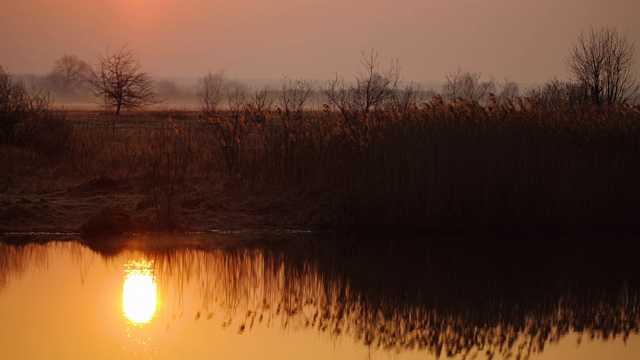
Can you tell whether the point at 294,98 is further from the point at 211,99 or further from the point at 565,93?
the point at 565,93

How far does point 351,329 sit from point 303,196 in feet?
23.5

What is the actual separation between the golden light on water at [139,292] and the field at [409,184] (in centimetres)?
270

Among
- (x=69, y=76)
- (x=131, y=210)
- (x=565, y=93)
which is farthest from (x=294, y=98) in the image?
(x=69, y=76)

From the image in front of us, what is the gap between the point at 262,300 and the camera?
11.8 meters

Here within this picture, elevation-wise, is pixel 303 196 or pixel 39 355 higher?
pixel 303 196

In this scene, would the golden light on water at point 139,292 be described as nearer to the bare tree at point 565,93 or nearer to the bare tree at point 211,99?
the bare tree at point 211,99

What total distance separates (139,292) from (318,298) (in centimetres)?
239

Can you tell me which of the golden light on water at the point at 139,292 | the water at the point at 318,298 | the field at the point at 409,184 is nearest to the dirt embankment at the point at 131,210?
the field at the point at 409,184

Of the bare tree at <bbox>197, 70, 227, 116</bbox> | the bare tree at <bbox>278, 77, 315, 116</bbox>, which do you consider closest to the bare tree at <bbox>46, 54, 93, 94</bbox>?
the bare tree at <bbox>197, 70, 227, 116</bbox>

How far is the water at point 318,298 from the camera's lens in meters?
9.64

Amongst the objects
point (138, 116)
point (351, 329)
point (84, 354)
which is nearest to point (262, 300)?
point (351, 329)

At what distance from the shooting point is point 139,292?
12.0 metres

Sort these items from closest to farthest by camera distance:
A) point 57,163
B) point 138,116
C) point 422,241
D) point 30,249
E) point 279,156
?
1. point 30,249
2. point 422,241
3. point 279,156
4. point 57,163
5. point 138,116

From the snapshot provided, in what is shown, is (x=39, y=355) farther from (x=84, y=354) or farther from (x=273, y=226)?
(x=273, y=226)
